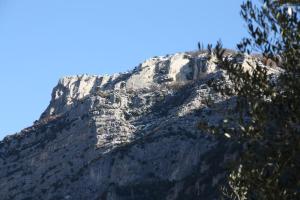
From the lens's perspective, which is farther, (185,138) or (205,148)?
(185,138)

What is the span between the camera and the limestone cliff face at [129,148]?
119000 millimetres

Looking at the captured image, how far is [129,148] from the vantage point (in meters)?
136

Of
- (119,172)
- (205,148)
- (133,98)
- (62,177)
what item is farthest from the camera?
(133,98)

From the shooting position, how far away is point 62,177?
141750 millimetres

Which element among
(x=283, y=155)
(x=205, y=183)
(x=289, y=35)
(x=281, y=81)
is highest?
(x=289, y=35)

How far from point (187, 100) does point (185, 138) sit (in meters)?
24.9

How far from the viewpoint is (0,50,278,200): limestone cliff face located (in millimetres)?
119000

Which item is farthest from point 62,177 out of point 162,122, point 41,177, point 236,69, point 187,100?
point 236,69

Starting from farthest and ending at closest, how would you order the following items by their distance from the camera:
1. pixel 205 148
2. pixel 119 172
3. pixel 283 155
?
pixel 119 172 < pixel 205 148 < pixel 283 155

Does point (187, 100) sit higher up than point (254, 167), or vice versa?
point (187, 100)

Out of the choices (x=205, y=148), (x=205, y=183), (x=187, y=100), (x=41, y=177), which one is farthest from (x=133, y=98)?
(x=205, y=183)

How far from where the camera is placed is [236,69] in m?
17.4

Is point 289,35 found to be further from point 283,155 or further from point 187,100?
point 187,100

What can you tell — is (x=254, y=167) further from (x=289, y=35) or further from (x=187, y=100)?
(x=187, y=100)
